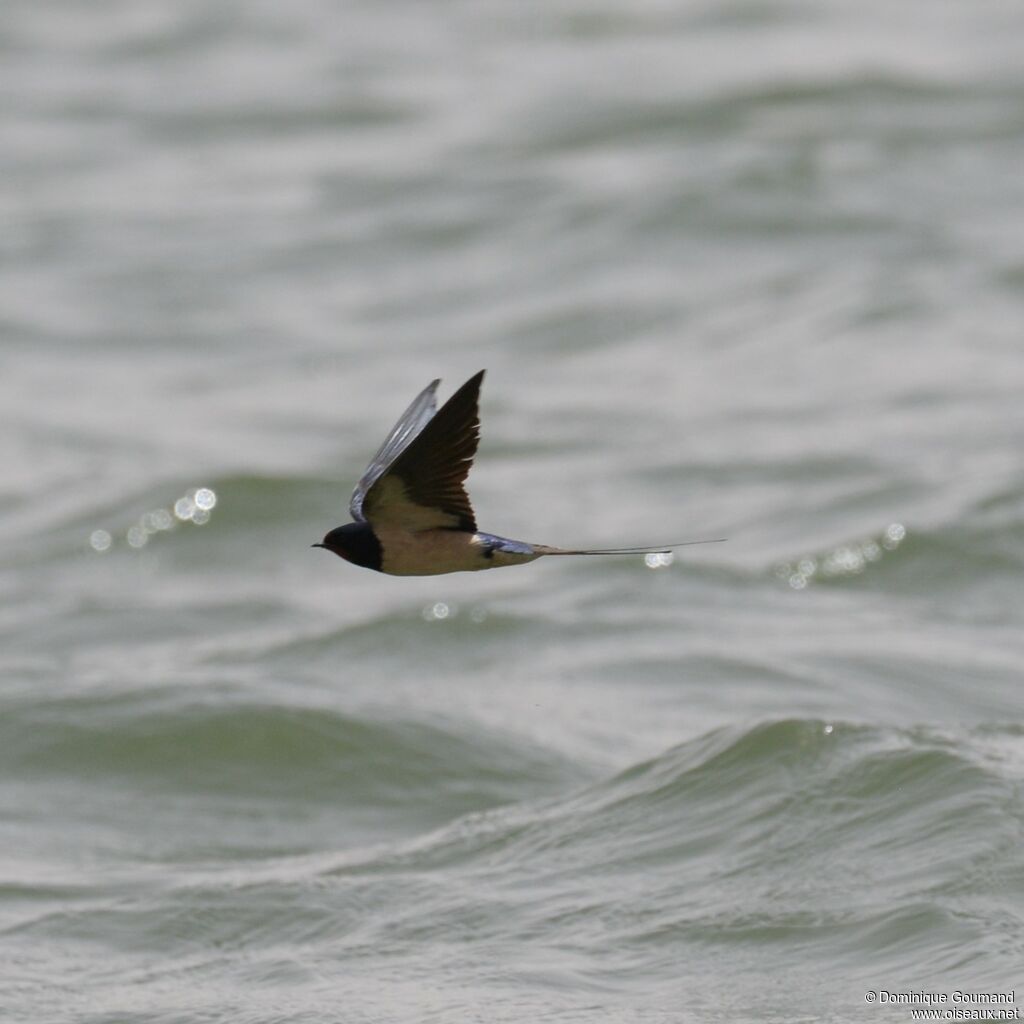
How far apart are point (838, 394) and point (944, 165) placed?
20.9 feet

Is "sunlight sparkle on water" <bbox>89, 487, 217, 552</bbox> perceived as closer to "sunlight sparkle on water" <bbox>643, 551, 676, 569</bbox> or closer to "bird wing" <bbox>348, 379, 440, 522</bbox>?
"sunlight sparkle on water" <bbox>643, 551, 676, 569</bbox>

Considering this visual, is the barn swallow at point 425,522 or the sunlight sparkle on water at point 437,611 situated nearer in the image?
the barn swallow at point 425,522

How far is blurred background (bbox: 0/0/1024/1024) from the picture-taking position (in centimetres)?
747

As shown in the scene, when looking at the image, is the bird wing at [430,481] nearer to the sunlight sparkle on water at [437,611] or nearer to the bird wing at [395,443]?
the bird wing at [395,443]

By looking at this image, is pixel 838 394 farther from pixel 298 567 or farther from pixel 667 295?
pixel 298 567

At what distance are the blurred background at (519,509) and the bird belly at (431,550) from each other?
2.31 metres

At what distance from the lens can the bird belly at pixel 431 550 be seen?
15.0 ft

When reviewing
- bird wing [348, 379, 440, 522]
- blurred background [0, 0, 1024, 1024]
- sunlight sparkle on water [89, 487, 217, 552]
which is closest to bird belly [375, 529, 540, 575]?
bird wing [348, 379, 440, 522]

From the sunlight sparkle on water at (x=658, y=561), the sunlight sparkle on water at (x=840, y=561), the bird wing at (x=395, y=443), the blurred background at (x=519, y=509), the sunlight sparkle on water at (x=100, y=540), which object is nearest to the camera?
the bird wing at (x=395, y=443)

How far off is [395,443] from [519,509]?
29.9 feet

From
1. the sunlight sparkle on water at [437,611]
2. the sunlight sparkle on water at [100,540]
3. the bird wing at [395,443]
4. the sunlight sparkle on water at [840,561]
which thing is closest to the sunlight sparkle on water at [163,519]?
the sunlight sparkle on water at [100,540]

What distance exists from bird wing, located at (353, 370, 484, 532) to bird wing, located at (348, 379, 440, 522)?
0.07m

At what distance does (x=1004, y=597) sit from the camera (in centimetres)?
1212

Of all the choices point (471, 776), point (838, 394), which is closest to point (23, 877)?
point (471, 776)
